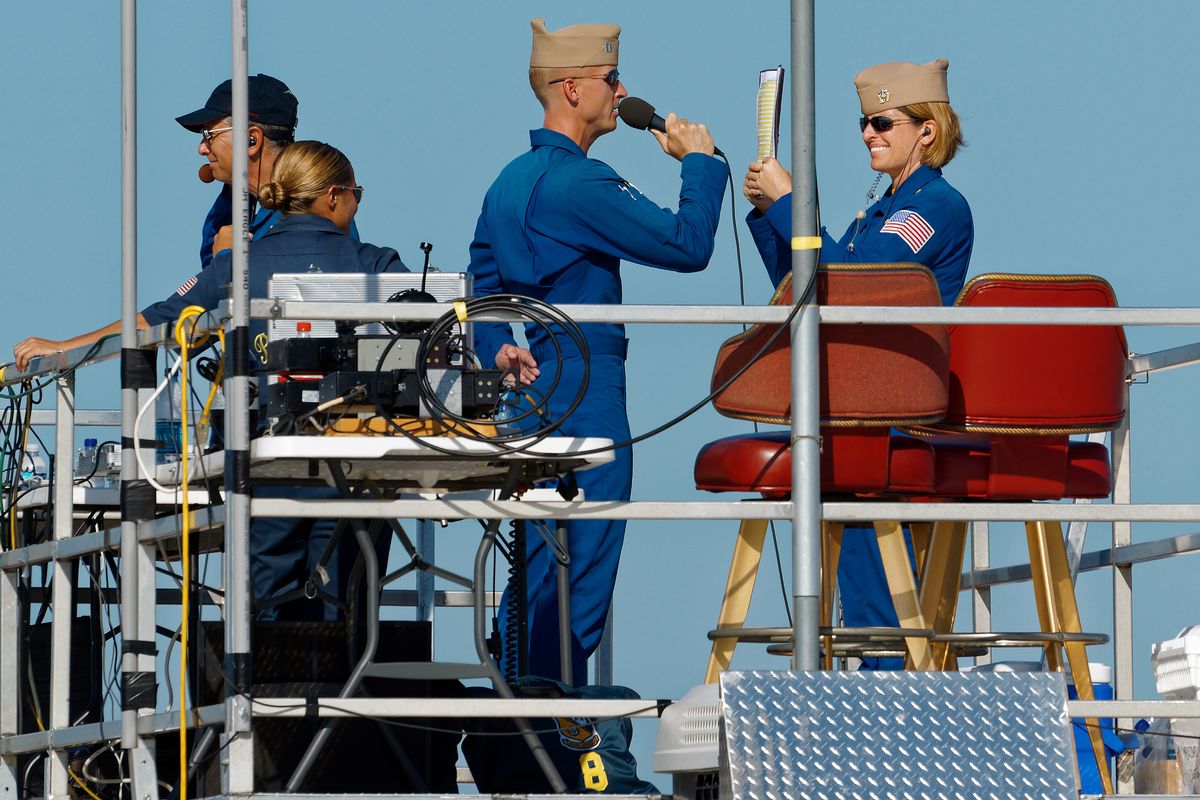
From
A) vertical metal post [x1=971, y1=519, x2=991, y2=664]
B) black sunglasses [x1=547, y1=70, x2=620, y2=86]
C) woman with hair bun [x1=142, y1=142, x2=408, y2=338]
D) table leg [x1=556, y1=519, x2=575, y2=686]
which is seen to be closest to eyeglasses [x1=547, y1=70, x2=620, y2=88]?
black sunglasses [x1=547, y1=70, x2=620, y2=86]

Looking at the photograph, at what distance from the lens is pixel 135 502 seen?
4.91 m

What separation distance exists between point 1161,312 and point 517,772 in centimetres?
193

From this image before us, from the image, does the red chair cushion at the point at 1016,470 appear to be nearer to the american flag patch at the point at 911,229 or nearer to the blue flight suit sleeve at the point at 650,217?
the american flag patch at the point at 911,229

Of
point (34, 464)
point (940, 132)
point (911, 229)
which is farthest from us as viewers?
point (34, 464)

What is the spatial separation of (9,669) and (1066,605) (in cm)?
275

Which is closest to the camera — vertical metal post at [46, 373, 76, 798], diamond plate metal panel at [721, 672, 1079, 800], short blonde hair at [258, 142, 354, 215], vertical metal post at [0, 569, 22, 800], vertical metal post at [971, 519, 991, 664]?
diamond plate metal panel at [721, 672, 1079, 800]

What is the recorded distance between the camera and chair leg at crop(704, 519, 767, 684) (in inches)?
217

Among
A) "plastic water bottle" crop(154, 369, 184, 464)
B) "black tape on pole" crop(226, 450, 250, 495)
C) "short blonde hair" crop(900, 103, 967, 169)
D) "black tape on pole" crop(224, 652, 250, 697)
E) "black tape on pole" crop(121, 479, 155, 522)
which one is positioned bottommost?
"black tape on pole" crop(224, 652, 250, 697)

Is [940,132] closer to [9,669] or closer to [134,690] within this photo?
[134,690]

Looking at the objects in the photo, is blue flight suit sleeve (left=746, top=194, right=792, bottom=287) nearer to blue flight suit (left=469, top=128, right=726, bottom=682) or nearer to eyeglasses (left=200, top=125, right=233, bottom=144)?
blue flight suit (left=469, top=128, right=726, bottom=682)

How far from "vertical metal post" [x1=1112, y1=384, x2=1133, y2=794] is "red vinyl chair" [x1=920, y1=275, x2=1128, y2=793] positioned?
83cm

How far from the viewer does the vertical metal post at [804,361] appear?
4.73 metres

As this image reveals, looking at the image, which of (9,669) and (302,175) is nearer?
(9,669)

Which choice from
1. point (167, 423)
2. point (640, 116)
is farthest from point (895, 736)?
point (167, 423)
